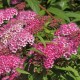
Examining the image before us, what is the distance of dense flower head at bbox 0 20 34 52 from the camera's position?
2.83 meters

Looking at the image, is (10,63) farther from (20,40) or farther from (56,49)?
(56,49)

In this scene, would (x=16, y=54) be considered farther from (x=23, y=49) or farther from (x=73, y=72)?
(x=73, y=72)

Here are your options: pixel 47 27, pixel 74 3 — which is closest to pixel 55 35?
pixel 47 27

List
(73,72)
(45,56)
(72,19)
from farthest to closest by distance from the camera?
1. (72,19)
2. (73,72)
3. (45,56)

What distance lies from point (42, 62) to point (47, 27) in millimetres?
384

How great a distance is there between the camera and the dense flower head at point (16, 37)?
283 cm

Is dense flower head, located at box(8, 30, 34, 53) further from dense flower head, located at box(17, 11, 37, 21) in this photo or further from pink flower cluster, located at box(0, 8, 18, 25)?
pink flower cluster, located at box(0, 8, 18, 25)

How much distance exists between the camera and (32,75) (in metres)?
2.92

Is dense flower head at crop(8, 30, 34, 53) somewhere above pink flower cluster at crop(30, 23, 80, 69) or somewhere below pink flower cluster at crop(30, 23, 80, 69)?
above

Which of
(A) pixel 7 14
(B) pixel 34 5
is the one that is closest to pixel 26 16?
(A) pixel 7 14

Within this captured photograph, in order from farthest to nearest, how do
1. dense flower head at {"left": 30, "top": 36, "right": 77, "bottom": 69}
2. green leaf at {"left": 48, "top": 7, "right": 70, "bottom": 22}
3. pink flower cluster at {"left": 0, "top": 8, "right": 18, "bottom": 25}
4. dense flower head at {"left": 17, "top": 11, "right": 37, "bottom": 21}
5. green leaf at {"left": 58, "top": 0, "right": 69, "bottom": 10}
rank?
green leaf at {"left": 58, "top": 0, "right": 69, "bottom": 10} → green leaf at {"left": 48, "top": 7, "right": 70, "bottom": 22} → pink flower cluster at {"left": 0, "top": 8, "right": 18, "bottom": 25} → dense flower head at {"left": 17, "top": 11, "right": 37, "bottom": 21} → dense flower head at {"left": 30, "top": 36, "right": 77, "bottom": 69}

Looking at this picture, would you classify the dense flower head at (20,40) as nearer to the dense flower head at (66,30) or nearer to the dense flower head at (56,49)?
the dense flower head at (56,49)

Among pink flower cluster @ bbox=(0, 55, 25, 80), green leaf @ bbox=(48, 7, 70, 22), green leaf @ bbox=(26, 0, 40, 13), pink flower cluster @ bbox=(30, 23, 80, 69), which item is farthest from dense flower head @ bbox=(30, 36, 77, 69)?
green leaf @ bbox=(26, 0, 40, 13)

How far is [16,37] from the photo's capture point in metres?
2.86
